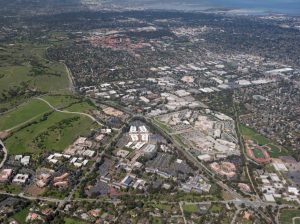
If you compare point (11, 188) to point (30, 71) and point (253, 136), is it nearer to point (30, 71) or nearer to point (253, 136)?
point (253, 136)

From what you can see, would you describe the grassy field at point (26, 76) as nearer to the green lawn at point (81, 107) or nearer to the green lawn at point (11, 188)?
the green lawn at point (81, 107)

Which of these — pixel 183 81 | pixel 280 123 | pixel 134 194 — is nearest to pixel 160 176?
pixel 134 194

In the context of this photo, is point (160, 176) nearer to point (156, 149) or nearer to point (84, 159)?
point (156, 149)

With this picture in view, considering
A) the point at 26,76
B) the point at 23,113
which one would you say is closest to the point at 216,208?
the point at 23,113

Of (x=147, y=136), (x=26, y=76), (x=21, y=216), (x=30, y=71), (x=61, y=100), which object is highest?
(x=147, y=136)

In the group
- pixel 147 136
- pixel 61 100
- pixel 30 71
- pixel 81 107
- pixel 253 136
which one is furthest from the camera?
pixel 30 71

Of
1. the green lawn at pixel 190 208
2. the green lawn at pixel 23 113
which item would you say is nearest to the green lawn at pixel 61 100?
the green lawn at pixel 23 113
